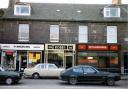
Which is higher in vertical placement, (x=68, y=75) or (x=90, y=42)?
(x=90, y=42)

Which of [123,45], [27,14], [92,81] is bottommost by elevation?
[92,81]

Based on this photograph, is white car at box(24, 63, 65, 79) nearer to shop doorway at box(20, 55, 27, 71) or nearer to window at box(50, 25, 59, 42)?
shop doorway at box(20, 55, 27, 71)

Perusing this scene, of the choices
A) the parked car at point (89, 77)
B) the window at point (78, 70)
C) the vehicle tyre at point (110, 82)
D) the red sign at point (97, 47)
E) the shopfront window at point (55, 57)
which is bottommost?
the vehicle tyre at point (110, 82)

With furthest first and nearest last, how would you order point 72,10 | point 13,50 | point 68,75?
point 72,10 < point 13,50 < point 68,75

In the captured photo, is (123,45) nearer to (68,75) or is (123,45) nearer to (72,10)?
(72,10)

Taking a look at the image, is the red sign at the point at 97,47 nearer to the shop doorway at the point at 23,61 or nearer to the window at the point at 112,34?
the window at the point at 112,34

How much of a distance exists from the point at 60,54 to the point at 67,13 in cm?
506

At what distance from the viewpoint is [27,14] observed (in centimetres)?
3900

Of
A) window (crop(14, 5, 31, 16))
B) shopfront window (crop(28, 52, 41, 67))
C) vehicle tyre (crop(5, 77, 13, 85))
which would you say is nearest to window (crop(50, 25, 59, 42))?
shopfront window (crop(28, 52, 41, 67))

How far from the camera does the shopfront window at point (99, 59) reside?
38406 millimetres

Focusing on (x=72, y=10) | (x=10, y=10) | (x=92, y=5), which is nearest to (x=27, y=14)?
(x=10, y=10)

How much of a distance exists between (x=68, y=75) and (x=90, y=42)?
13.5 meters

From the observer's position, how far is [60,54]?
38406 mm

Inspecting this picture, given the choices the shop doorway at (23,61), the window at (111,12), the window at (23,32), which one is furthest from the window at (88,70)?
the window at (111,12)
